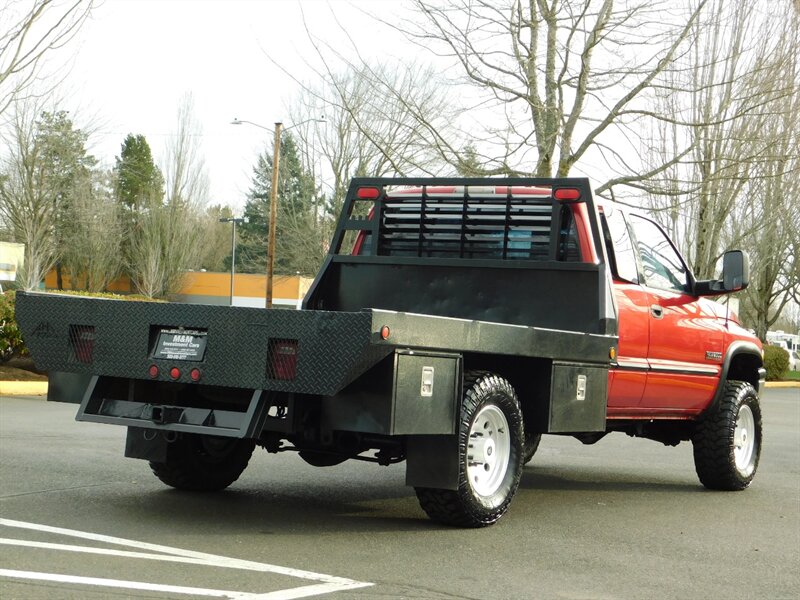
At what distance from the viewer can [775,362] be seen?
125 feet

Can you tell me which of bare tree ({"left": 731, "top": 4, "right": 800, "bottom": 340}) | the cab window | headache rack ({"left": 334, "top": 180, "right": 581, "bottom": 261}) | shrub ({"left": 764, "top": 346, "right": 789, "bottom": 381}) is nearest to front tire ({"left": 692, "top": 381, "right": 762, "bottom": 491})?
the cab window

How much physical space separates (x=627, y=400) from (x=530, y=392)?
139 centimetres

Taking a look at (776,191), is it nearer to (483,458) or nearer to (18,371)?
(18,371)

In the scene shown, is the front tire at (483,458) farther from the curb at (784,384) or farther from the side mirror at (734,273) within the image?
the curb at (784,384)

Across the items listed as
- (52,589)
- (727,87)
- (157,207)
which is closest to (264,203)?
(157,207)

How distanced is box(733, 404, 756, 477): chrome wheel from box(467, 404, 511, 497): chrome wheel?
3.45 metres

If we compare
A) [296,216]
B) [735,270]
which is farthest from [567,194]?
[296,216]

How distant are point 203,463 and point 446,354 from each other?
2.29 meters

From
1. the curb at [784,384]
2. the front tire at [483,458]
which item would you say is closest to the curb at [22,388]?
the front tire at [483,458]

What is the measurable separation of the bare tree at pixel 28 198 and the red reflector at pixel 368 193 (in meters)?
43.2

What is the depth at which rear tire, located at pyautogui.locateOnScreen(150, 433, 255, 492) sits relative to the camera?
7.78 metres

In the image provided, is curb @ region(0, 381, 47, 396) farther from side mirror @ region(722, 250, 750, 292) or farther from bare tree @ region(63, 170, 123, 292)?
bare tree @ region(63, 170, 123, 292)

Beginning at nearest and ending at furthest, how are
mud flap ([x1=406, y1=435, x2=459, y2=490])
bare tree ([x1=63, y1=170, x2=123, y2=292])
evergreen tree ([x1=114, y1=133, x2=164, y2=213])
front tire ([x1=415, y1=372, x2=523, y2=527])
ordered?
mud flap ([x1=406, y1=435, x2=459, y2=490])
front tire ([x1=415, y1=372, x2=523, y2=527])
bare tree ([x1=63, y1=170, x2=123, y2=292])
evergreen tree ([x1=114, y1=133, x2=164, y2=213])

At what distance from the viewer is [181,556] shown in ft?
18.6
